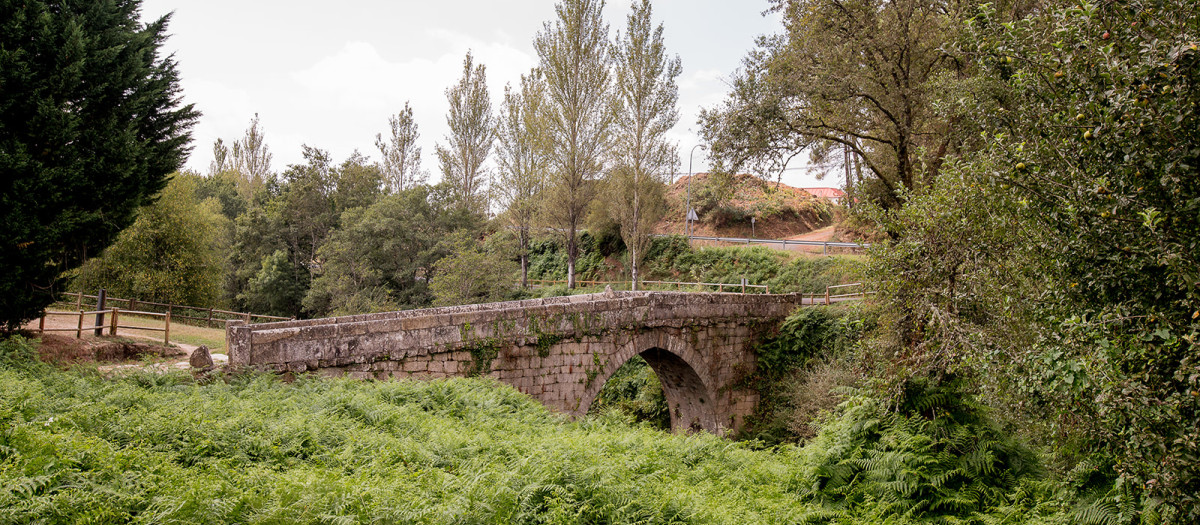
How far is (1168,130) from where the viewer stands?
4219 mm

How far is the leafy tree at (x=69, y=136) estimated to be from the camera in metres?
9.56

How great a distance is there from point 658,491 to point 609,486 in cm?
78

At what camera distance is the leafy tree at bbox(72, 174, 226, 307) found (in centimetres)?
2514

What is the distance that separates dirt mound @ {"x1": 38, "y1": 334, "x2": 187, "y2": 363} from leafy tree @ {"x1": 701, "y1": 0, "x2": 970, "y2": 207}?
→ 482 inches

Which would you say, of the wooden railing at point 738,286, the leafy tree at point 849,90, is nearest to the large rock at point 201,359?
the leafy tree at point 849,90

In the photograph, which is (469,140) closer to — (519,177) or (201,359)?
(519,177)

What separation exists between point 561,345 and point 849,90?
8.25 metres

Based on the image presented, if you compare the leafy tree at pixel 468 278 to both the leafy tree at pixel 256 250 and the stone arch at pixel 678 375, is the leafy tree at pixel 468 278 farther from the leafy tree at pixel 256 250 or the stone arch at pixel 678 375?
the stone arch at pixel 678 375

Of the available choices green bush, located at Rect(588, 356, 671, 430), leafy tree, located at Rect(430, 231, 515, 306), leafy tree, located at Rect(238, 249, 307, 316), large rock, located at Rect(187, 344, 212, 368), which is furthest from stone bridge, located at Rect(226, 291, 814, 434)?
leafy tree, located at Rect(238, 249, 307, 316)

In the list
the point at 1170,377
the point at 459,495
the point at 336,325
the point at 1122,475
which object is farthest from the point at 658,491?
the point at 336,325

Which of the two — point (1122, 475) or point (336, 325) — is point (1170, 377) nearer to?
point (1122, 475)

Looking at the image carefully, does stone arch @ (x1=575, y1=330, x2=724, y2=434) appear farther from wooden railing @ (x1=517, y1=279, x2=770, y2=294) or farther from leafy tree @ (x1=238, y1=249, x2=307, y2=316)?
leafy tree @ (x1=238, y1=249, x2=307, y2=316)

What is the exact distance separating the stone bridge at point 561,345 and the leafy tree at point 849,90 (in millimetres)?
4272

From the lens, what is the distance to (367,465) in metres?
5.40
